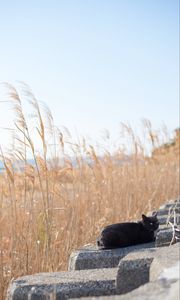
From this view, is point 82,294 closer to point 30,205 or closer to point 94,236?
point 30,205

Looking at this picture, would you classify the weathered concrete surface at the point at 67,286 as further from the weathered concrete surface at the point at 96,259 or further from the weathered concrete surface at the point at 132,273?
the weathered concrete surface at the point at 96,259

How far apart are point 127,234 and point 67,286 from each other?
852mm

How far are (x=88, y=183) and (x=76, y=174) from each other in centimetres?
13

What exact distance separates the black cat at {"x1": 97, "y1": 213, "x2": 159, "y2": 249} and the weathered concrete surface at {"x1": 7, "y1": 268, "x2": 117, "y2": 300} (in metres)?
Answer: 0.51

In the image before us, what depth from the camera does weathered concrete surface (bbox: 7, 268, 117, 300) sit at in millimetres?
2623

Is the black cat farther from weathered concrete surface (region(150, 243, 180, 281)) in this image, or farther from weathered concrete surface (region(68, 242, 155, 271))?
weathered concrete surface (region(150, 243, 180, 281))

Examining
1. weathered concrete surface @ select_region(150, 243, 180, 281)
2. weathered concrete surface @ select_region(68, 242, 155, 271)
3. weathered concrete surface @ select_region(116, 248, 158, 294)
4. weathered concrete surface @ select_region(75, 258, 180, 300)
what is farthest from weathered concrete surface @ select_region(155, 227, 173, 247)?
weathered concrete surface @ select_region(75, 258, 180, 300)

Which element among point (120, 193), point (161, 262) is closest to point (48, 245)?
point (161, 262)

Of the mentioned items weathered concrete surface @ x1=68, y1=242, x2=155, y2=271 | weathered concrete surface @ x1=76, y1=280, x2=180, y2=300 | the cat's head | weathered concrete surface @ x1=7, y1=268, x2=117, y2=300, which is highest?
the cat's head

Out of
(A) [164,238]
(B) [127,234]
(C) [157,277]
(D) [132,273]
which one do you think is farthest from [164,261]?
(B) [127,234]

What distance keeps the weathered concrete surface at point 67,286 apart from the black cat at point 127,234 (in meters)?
0.51

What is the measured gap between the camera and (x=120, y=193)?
578cm

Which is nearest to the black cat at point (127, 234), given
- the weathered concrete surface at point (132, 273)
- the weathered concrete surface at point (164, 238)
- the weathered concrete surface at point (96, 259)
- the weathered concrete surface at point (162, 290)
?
the weathered concrete surface at point (96, 259)

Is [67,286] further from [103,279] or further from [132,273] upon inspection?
→ [132,273]
